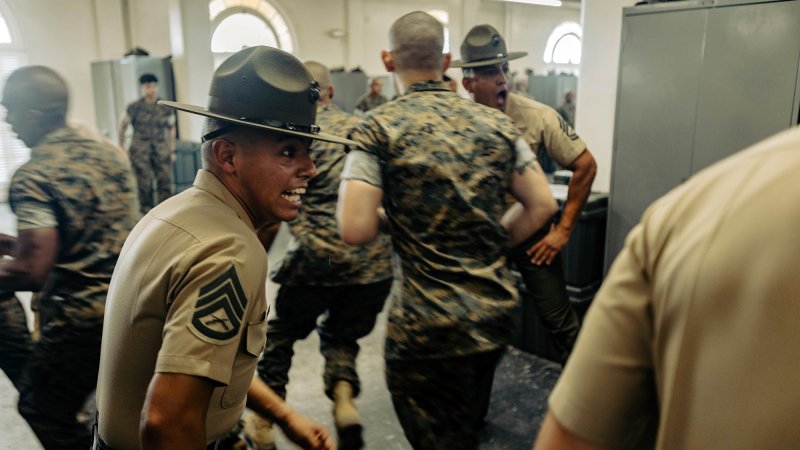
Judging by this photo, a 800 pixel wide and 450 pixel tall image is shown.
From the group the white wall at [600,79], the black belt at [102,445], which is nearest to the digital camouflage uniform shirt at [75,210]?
the black belt at [102,445]

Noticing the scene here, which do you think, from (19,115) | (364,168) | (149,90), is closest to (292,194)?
(364,168)

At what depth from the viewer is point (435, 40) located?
6.32ft

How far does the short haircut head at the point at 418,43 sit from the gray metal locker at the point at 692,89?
181cm

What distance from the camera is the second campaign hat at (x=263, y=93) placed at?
1.25m

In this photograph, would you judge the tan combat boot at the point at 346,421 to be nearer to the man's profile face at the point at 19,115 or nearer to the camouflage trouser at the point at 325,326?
the camouflage trouser at the point at 325,326

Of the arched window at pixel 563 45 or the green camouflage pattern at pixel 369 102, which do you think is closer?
the green camouflage pattern at pixel 369 102

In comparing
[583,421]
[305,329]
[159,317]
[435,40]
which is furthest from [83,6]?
[583,421]

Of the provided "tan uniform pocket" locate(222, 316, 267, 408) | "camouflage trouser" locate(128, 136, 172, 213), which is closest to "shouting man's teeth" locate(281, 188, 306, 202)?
"tan uniform pocket" locate(222, 316, 267, 408)

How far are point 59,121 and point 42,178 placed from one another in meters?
0.32

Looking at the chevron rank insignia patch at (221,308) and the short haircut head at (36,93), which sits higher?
the short haircut head at (36,93)

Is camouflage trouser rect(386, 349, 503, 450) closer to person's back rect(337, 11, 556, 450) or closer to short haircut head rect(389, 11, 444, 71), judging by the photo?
person's back rect(337, 11, 556, 450)

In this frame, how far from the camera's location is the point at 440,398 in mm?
1839

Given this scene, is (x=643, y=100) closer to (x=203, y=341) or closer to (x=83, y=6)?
(x=203, y=341)

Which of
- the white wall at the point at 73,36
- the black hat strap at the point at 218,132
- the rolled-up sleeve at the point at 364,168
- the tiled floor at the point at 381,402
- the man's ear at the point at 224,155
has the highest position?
the white wall at the point at 73,36
